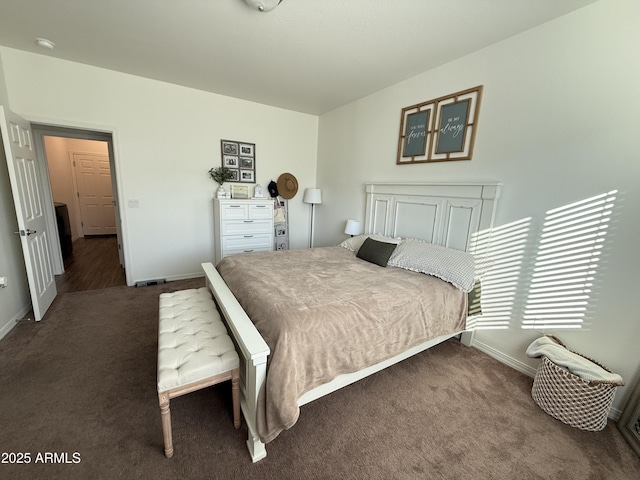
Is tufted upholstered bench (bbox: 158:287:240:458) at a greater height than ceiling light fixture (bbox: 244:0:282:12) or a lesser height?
lesser

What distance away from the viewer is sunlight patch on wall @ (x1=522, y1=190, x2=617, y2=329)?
1.73 meters

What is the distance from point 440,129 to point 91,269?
5.25 meters

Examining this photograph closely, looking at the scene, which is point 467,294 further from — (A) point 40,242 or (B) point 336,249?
(A) point 40,242

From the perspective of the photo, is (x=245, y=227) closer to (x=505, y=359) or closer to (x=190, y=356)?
(x=190, y=356)

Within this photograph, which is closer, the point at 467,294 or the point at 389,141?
the point at 467,294

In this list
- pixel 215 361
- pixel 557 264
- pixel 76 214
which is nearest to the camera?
pixel 215 361

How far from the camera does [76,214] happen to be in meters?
6.35

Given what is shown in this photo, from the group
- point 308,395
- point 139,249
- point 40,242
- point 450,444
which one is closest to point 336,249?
point 308,395

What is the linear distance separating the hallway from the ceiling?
2635 millimetres

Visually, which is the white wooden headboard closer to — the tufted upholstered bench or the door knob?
the tufted upholstered bench

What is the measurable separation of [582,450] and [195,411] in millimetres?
2262

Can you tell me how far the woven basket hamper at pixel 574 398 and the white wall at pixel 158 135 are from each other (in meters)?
3.92

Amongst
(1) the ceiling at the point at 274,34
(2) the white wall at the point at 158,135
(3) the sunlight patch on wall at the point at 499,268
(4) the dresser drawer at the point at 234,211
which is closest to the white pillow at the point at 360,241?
(3) the sunlight patch on wall at the point at 499,268

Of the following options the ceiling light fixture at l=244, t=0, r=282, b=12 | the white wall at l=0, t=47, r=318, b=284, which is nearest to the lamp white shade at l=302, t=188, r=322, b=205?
the white wall at l=0, t=47, r=318, b=284
